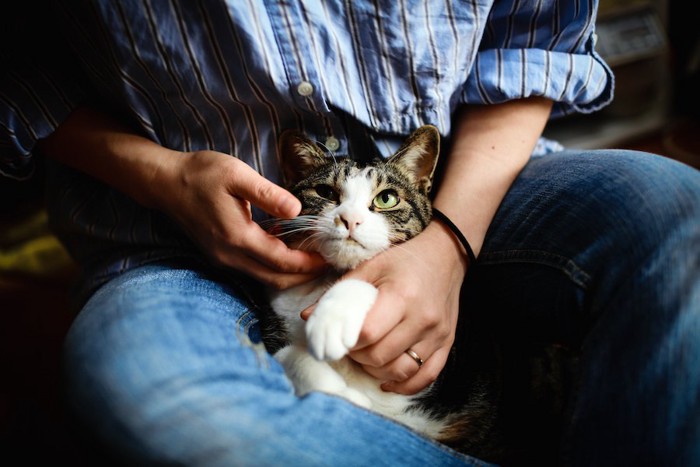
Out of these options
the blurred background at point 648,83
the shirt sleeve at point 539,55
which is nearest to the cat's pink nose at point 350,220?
the shirt sleeve at point 539,55

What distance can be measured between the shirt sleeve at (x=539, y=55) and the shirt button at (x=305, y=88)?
32 centimetres

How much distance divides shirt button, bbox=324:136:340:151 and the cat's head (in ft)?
0.07

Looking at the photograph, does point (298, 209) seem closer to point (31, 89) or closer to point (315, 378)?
point (315, 378)

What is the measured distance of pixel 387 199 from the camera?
34.0 inches

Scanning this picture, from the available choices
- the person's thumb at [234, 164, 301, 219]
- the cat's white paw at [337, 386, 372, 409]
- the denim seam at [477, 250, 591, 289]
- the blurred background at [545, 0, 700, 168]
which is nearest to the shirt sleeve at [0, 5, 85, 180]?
the person's thumb at [234, 164, 301, 219]

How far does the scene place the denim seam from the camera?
0.67 meters

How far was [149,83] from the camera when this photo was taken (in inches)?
29.0

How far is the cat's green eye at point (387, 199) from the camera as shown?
854 millimetres

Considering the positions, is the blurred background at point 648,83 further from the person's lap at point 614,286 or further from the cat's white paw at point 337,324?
the cat's white paw at point 337,324

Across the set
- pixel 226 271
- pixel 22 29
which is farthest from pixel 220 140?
pixel 22 29

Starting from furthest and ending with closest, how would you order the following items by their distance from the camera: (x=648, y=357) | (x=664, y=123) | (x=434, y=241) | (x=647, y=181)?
(x=664, y=123) → (x=434, y=241) → (x=647, y=181) → (x=648, y=357)

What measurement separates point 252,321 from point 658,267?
598mm

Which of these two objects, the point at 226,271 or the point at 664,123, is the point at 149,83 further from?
the point at 664,123

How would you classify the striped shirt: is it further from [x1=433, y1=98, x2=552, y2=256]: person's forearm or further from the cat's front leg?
the cat's front leg
